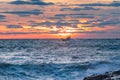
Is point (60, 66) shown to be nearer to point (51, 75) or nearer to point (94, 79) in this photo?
point (51, 75)

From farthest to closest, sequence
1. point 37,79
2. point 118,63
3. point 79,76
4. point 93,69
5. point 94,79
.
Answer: point 118,63
point 93,69
point 79,76
point 37,79
point 94,79

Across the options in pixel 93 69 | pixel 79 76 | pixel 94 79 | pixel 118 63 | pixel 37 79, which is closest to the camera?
pixel 94 79

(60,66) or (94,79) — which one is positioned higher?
(94,79)

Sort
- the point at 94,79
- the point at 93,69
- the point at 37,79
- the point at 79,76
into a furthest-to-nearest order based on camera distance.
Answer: the point at 93,69, the point at 79,76, the point at 37,79, the point at 94,79

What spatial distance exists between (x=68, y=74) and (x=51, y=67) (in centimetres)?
460

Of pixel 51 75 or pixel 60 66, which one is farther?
pixel 60 66

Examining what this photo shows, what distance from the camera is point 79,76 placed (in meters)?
30.1

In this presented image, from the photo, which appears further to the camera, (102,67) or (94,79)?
(102,67)

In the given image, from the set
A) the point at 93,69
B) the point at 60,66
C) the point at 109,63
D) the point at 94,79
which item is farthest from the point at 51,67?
the point at 94,79

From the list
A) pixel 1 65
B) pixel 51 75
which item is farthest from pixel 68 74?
pixel 1 65

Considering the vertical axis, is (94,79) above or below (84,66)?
above

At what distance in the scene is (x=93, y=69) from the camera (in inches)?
1383

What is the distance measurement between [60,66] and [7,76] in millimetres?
8976

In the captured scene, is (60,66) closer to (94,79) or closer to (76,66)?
(76,66)
